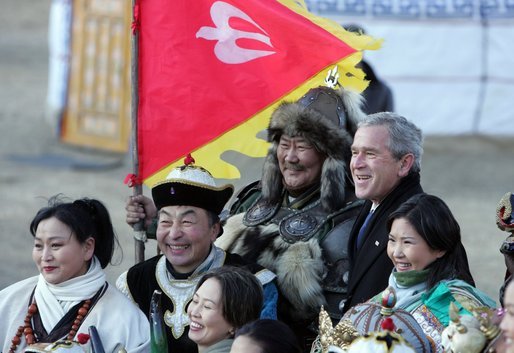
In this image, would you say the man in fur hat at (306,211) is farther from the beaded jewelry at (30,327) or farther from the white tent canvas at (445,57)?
the white tent canvas at (445,57)

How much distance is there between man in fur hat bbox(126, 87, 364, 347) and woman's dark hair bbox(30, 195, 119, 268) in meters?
0.44

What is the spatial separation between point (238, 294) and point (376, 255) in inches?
26.8

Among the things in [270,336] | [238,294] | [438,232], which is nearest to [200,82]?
[238,294]

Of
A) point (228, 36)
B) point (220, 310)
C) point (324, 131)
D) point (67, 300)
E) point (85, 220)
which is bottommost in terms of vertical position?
point (67, 300)

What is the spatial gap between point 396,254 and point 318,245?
0.87 meters

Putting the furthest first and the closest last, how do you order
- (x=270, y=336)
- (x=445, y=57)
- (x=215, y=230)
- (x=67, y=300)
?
1. (x=445, y=57)
2. (x=215, y=230)
3. (x=67, y=300)
4. (x=270, y=336)

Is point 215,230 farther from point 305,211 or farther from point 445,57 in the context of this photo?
point 445,57

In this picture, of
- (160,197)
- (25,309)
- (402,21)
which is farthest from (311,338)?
(402,21)

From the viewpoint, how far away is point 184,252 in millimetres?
4930

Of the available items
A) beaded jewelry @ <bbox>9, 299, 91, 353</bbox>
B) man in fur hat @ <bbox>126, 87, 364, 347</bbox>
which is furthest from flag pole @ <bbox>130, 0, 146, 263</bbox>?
beaded jewelry @ <bbox>9, 299, 91, 353</bbox>

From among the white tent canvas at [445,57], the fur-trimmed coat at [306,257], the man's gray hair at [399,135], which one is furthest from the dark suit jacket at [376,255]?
the white tent canvas at [445,57]

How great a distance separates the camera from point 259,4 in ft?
17.8

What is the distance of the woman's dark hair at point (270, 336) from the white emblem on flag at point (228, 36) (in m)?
1.83

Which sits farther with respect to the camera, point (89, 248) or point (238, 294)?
point (89, 248)
